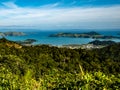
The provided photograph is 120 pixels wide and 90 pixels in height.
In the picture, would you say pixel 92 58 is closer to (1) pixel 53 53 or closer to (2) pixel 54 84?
(1) pixel 53 53

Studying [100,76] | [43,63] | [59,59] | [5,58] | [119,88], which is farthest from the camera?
[59,59]

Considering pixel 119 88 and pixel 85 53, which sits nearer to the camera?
pixel 119 88

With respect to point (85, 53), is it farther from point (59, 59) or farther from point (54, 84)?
point (54, 84)

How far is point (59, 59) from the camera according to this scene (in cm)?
6575

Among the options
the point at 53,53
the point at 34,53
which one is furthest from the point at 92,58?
the point at 34,53

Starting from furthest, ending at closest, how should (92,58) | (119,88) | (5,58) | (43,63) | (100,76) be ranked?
(92,58)
(43,63)
(5,58)
(100,76)
(119,88)

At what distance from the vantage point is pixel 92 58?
71000mm

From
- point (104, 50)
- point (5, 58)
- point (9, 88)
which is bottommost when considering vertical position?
point (104, 50)

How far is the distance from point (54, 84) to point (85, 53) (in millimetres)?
62788

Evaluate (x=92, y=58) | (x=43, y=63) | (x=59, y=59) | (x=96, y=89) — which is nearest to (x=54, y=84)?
(x=96, y=89)

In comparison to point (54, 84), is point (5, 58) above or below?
below

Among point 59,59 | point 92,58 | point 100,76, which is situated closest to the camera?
point 100,76

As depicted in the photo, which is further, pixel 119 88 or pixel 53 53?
pixel 53 53

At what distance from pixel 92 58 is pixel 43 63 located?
17522mm
